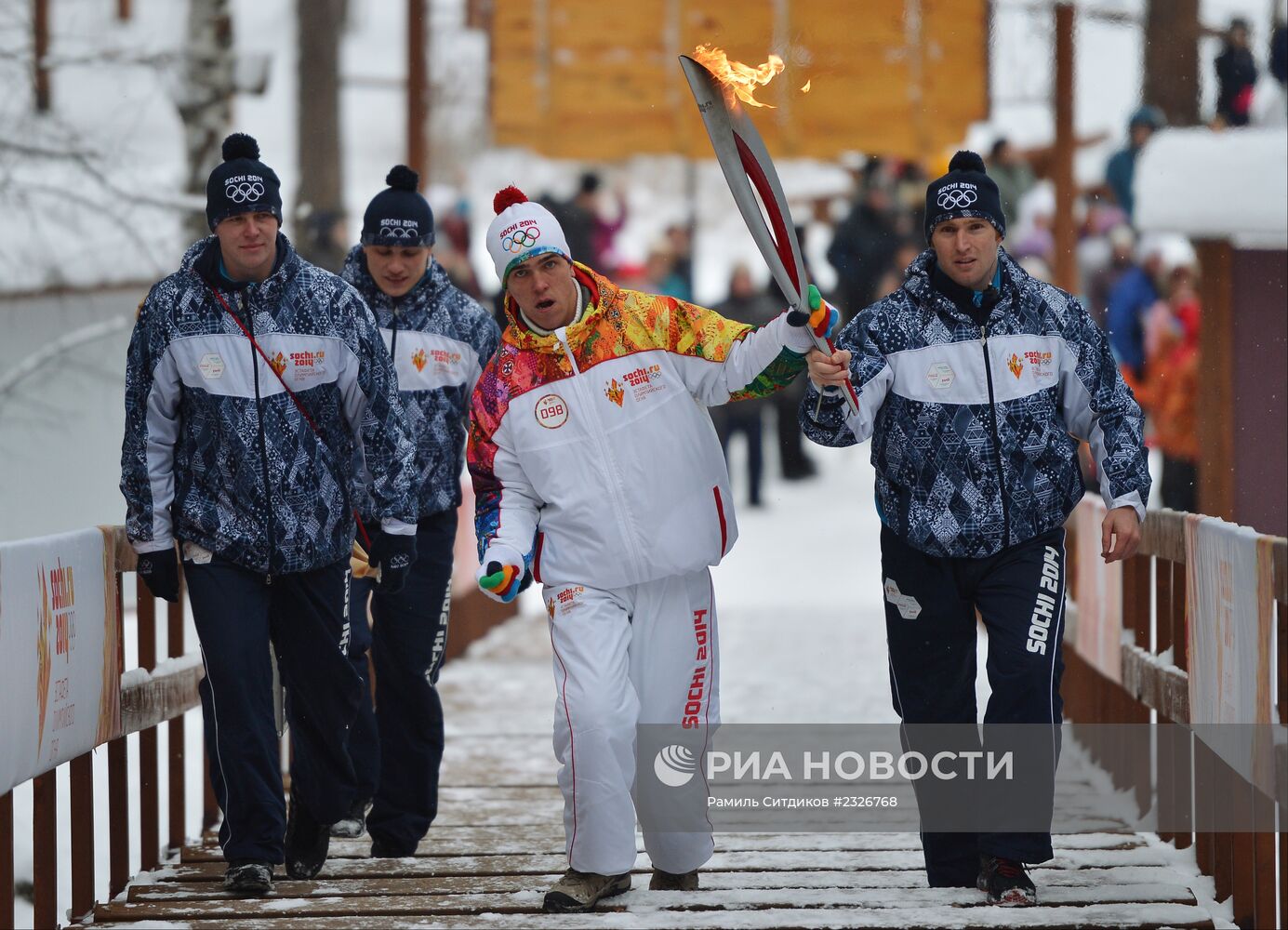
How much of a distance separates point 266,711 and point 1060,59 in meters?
6.76

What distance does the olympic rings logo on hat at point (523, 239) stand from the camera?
4.20 metres

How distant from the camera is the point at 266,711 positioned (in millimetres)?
4566

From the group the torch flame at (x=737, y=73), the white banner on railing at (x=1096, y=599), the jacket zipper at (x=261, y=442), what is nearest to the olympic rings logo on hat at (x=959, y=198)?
the torch flame at (x=737, y=73)

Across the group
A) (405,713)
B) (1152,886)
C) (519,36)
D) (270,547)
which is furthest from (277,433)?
(519,36)

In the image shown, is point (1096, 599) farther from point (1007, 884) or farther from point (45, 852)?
point (45, 852)

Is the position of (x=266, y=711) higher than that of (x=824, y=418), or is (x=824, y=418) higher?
(x=824, y=418)

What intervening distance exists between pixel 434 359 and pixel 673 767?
63.7 inches

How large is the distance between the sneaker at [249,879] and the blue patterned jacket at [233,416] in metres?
0.74

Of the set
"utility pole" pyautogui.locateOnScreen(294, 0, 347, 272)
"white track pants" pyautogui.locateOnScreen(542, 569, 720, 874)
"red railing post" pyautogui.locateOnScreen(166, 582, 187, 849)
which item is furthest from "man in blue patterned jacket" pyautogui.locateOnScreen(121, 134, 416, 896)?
"utility pole" pyautogui.locateOnScreen(294, 0, 347, 272)

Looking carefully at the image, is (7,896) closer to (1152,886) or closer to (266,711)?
(266,711)

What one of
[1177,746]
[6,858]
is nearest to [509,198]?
[6,858]

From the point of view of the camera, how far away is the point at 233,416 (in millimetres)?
4418

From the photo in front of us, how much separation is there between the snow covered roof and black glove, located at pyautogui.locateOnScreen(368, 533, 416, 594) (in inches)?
141

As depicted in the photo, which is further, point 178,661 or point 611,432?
point 178,661
